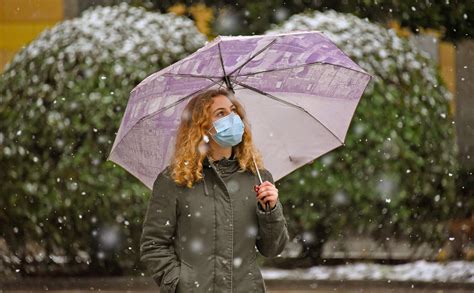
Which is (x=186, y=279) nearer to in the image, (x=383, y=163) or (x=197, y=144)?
(x=197, y=144)

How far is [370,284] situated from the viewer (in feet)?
24.4

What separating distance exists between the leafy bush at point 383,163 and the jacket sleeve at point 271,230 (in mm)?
3406

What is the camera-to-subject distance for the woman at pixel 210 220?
383 centimetres

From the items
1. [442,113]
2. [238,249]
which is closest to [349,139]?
[442,113]

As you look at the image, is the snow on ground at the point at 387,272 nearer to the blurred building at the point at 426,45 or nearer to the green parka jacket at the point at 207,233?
the blurred building at the point at 426,45

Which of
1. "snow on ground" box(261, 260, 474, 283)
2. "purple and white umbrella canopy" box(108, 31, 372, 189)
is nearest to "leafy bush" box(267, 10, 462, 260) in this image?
"snow on ground" box(261, 260, 474, 283)

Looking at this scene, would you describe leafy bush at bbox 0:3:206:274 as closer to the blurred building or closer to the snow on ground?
the snow on ground

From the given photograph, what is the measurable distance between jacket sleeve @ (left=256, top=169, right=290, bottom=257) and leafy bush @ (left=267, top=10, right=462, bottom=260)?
341 cm

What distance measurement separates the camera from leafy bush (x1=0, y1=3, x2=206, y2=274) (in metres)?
7.20

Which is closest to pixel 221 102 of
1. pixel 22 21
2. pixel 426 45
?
pixel 426 45

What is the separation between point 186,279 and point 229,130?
0.51 meters

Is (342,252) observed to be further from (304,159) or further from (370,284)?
(304,159)

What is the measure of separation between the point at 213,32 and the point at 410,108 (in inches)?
80.9

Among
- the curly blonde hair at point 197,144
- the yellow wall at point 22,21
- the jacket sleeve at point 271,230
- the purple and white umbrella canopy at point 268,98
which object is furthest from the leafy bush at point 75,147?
the yellow wall at point 22,21
